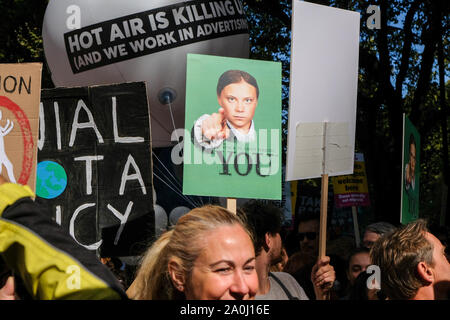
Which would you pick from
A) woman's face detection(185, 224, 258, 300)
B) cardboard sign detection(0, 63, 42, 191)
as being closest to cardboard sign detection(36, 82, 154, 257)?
cardboard sign detection(0, 63, 42, 191)

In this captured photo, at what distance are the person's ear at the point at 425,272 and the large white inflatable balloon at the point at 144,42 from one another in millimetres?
3096

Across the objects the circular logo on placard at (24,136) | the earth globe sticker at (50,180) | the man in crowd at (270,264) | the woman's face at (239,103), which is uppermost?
the woman's face at (239,103)

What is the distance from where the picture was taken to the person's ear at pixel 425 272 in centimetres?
262

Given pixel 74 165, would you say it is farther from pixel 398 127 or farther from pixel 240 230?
pixel 398 127

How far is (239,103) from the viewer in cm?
406

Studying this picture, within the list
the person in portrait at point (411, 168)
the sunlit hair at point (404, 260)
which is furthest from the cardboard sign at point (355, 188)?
the sunlit hair at point (404, 260)

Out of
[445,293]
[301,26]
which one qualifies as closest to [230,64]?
[301,26]

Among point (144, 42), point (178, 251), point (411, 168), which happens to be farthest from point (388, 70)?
point (178, 251)

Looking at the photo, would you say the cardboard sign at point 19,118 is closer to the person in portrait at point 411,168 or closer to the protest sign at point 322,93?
the protest sign at point 322,93

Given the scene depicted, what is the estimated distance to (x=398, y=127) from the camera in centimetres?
1123

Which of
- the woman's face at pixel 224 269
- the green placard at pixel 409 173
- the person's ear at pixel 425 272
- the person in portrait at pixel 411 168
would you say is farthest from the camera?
the person in portrait at pixel 411 168

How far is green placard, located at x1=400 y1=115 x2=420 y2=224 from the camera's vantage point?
5320 mm

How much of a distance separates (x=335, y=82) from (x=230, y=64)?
2.21 ft
